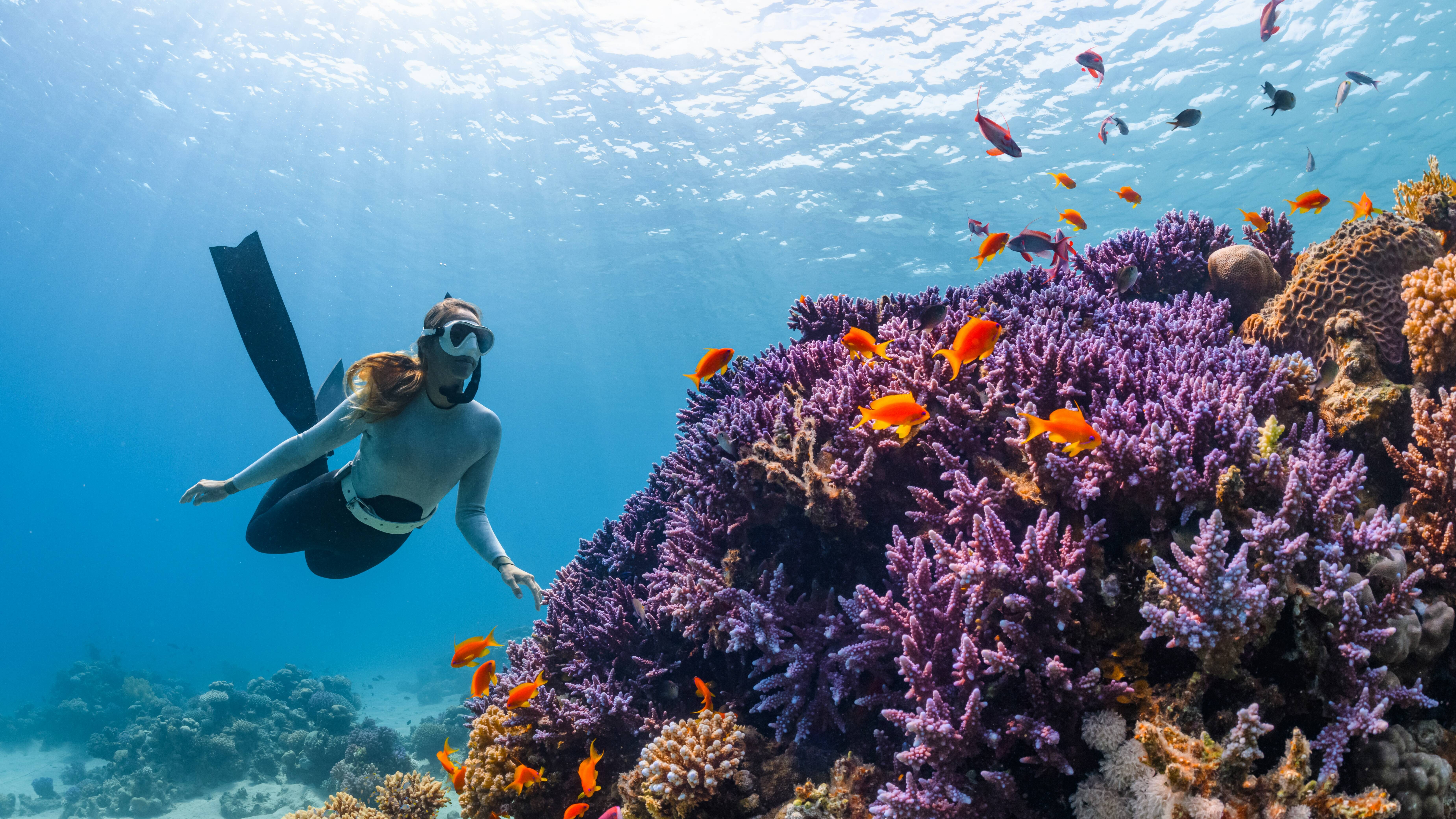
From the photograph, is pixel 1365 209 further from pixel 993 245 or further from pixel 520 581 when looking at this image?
pixel 520 581

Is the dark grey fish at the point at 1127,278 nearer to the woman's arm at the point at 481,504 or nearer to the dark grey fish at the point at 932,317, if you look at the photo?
the dark grey fish at the point at 932,317

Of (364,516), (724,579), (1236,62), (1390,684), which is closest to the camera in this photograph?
(1390,684)

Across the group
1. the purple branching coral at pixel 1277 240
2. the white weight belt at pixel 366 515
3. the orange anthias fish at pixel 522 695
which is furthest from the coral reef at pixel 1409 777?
the white weight belt at pixel 366 515

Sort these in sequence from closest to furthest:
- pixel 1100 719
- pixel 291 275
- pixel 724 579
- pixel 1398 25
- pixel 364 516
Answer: pixel 1100 719, pixel 724 579, pixel 364 516, pixel 1398 25, pixel 291 275

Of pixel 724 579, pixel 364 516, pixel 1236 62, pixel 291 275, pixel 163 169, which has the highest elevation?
pixel 291 275

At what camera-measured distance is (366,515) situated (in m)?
4.68

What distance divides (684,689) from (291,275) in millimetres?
56389

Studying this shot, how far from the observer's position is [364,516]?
470 cm

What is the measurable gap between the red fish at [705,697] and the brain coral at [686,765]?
0.45ft

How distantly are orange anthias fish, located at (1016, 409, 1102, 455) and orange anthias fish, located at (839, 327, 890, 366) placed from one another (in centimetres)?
131

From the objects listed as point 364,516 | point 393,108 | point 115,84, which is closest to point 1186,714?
point 364,516

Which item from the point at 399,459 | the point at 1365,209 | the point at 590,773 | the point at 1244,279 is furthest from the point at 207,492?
the point at 1365,209

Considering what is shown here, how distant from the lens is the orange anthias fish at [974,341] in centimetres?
294

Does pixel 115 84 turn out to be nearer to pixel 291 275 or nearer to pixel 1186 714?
pixel 291 275
